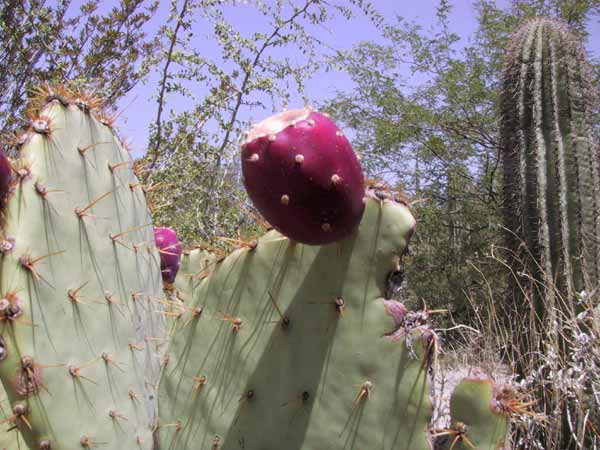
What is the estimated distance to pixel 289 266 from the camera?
1239mm

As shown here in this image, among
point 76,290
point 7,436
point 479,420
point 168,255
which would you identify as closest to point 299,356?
point 479,420

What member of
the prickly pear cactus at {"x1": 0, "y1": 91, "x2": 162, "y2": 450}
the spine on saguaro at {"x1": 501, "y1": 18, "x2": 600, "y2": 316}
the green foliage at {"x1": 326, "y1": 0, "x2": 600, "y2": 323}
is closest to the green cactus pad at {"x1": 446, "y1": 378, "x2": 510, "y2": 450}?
the prickly pear cactus at {"x1": 0, "y1": 91, "x2": 162, "y2": 450}

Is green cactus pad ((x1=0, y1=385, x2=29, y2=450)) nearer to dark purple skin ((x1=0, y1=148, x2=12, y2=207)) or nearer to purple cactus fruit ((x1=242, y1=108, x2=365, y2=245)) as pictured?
dark purple skin ((x1=0, y1=148, x2=12, y2=207))

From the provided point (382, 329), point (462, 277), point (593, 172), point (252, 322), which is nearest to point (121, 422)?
point (252, 322)

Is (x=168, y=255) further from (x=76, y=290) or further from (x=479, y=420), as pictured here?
(x=479, y=420)

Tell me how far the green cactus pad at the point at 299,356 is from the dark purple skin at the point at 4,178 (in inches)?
18.1

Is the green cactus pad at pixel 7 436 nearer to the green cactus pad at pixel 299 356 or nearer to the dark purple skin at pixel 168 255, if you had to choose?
the green cactus pad at pixel 299 356

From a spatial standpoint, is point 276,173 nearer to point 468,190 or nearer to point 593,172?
point 593,172

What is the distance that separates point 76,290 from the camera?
138 centimetres

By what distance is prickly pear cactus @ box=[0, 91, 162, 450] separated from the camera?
1.26 metres

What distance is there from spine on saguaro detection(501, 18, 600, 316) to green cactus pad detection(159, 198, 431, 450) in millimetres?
2632

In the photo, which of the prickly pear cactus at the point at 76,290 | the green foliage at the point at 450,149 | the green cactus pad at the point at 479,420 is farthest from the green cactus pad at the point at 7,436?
the green foliage at the point at 450,149

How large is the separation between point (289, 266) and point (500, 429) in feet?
1.70

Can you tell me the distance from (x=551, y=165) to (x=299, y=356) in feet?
10.7
